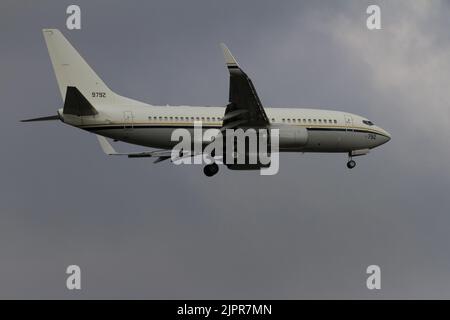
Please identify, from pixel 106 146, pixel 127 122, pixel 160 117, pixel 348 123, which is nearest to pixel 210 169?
pixel 160 117

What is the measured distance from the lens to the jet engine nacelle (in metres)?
70.5

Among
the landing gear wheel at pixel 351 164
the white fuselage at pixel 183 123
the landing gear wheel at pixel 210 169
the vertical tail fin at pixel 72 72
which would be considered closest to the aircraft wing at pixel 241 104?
the white fuselage at pixel 183 123

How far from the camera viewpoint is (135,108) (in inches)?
2795

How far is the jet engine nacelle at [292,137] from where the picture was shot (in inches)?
2776

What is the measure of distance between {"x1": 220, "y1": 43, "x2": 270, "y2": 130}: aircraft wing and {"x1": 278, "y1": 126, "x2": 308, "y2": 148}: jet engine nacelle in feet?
5.11

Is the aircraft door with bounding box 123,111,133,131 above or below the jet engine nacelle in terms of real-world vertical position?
above

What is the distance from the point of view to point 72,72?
72750 mm

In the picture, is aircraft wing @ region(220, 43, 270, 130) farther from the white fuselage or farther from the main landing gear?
the main landing gear

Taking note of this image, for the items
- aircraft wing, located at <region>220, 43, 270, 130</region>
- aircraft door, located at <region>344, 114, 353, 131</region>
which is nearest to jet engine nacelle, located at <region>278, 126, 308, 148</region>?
aircraft wing, located at <region>220, 43, 270, 130</region>

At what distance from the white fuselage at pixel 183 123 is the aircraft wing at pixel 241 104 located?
2.40m
